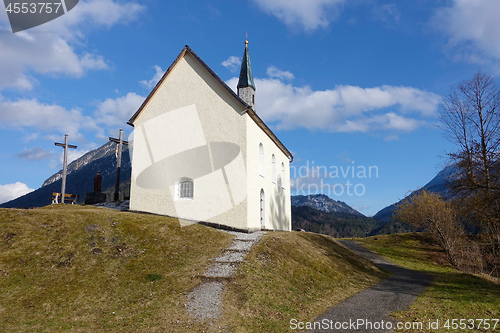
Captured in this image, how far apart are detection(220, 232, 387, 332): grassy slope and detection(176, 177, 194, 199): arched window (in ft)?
25.5

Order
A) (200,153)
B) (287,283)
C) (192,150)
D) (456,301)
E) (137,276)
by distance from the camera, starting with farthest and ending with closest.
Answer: (192,150), (200,153), (287,283), (137,276), (456,301)

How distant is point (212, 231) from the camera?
19.4m

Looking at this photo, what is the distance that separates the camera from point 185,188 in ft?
78.2

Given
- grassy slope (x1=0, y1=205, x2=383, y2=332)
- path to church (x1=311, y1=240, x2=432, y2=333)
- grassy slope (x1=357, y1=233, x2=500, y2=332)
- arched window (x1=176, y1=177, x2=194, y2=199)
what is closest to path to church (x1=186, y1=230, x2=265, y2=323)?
grassy slope (x1=0, y1=205, x2=383, y2=332)

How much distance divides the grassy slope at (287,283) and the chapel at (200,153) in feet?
15.9

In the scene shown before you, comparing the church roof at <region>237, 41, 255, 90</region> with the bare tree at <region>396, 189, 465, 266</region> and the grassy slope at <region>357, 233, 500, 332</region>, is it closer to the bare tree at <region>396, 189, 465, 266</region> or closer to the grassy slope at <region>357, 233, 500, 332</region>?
the bare tree at <region>396, 189, 465, 266</region>

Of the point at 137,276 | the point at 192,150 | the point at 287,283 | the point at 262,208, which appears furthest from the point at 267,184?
the point at 137,276

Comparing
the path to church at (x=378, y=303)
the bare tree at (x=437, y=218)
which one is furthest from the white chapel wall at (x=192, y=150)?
the bare tree at (x=437, y=218)

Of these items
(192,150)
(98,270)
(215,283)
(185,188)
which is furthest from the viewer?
(185,188)

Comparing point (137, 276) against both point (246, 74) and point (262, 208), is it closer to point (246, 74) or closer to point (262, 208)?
point (262, 208)

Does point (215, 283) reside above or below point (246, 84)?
below

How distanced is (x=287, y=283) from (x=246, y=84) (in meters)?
22.5

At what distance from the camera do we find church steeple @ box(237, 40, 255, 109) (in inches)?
1225

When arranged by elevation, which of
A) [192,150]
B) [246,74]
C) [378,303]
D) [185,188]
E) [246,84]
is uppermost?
[246,74]
